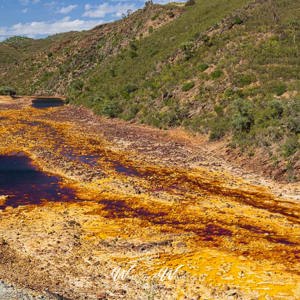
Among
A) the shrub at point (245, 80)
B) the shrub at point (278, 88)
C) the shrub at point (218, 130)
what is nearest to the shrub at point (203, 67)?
the shrub at point (245, 80)

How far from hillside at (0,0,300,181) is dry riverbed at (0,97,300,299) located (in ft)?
12.9

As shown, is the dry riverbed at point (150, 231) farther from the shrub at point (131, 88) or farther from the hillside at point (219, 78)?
the shrub at point (131, 88)

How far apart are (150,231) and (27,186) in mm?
8549

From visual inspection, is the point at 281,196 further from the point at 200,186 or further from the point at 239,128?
the point at 239,128

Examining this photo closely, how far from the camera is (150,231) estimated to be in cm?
1455

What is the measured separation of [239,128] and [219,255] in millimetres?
16527

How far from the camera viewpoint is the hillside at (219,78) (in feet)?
84.9

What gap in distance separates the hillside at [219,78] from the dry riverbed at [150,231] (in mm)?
3935

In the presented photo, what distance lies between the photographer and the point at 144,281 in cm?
1126

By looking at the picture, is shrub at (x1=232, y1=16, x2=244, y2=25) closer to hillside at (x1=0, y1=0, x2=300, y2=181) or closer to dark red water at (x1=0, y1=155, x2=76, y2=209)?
hillside at (x1=0, y1=0, x2=300, y2=181)

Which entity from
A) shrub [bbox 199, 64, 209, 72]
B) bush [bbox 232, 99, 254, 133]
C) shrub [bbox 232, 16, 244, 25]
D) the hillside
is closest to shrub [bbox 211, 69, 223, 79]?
the hillside

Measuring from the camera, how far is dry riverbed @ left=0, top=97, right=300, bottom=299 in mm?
11078

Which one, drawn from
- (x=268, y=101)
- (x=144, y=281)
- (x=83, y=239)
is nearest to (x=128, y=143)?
(x=268, y=101)

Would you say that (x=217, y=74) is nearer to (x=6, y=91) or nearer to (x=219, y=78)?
(x=219, y=78)
